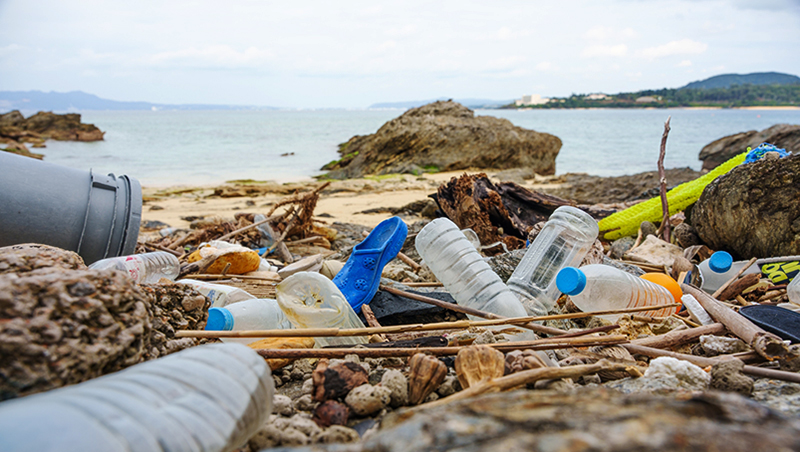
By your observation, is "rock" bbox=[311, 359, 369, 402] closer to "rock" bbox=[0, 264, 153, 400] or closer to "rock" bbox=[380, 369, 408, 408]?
"rock" bbox=[380, 369, 408, 408]

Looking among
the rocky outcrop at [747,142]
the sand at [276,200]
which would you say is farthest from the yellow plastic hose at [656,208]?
the rocky outcrop at [747,142]

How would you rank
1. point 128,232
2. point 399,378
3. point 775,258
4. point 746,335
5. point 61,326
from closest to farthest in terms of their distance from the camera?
1. point 61,326
2. point 399,378
3. point 746,335
4. point 775,258
5. point 128,232

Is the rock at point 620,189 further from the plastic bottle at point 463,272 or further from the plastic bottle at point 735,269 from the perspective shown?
the plastic bottle at point 463,272

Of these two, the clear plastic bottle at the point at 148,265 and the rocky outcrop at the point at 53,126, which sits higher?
the rocky outcrop at the point at 53,126

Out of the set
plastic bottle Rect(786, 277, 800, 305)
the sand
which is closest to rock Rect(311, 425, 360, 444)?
plastic bottle Rect(786, 277, 800, 305)

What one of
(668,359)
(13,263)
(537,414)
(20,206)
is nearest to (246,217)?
(20,206)

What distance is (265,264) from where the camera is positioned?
12.7 ft

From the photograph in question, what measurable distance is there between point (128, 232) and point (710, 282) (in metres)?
4.18

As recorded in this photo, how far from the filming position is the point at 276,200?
991cm

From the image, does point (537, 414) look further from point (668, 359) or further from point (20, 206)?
point (20, 206)

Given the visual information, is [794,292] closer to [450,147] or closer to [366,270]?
[366,270]

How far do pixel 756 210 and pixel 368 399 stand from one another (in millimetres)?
3481

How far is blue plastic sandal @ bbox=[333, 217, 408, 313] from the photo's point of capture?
273cm

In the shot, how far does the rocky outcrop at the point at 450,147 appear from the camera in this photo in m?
19.0
